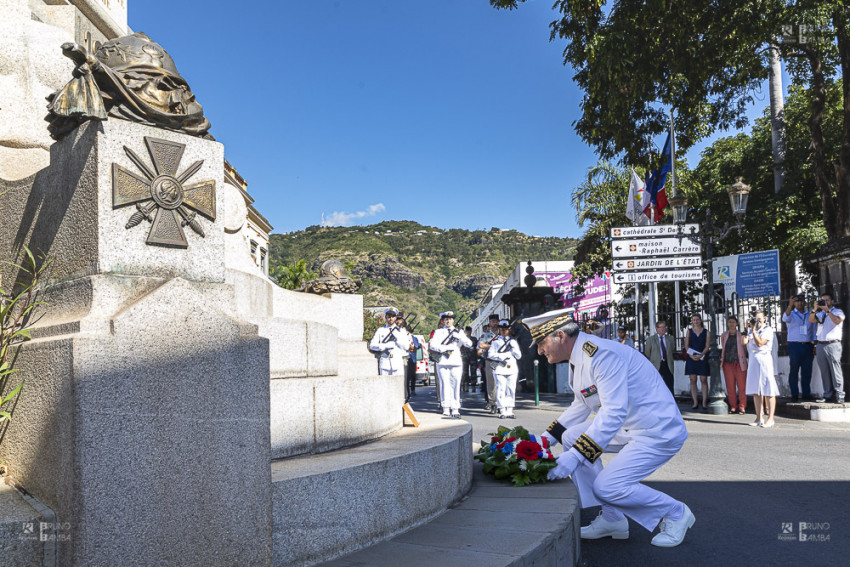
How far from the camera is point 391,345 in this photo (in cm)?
1409

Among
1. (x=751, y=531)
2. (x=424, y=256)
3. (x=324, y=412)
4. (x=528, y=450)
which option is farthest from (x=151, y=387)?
(x=424, y=256)

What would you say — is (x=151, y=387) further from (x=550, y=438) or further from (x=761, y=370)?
(x=761, y=370)

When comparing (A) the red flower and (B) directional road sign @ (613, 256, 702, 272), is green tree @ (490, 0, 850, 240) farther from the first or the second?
(A) the red flower

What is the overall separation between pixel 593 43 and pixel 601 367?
1055 centimetres

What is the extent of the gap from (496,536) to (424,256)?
455ft

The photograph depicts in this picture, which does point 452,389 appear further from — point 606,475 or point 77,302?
point 77,302

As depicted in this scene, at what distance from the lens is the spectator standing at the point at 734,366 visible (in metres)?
13.8

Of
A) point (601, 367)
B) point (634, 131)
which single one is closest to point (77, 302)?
point (601, 367)

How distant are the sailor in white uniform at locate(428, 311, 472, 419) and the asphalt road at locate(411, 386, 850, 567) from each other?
7.67 ft

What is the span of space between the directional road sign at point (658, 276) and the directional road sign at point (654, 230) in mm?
776

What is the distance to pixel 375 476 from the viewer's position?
400 cm

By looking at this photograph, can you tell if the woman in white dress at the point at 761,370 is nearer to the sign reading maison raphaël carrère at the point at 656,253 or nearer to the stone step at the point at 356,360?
the sign reading maison raphaël carrère at the point at 656,253

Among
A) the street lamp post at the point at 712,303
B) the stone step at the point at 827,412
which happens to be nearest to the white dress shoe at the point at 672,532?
the stone step at the point at 827,412

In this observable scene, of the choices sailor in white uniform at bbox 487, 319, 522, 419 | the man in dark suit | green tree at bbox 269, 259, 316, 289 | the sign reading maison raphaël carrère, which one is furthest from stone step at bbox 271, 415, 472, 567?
green tree at bbox 269, 259, 316, 289
